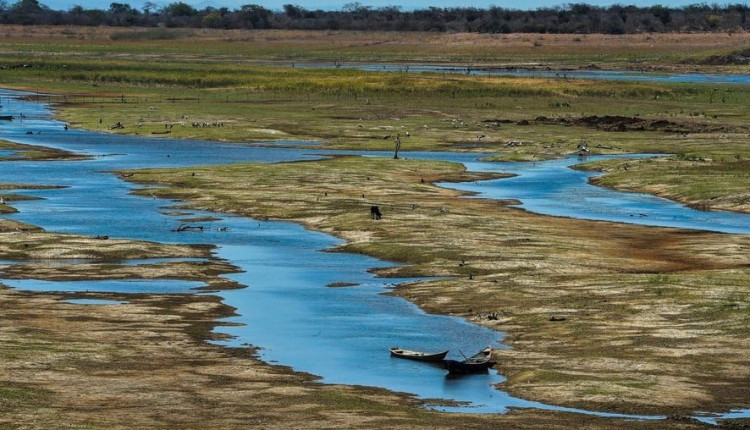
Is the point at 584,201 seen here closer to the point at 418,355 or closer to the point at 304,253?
the point at 304,253

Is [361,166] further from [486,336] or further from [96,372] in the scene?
[96,372]

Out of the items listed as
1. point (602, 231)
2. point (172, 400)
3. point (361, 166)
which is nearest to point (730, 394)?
point (172, 400)

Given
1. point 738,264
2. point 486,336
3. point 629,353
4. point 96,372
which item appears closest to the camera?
point 96,372

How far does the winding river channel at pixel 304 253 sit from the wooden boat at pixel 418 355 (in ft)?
0.83

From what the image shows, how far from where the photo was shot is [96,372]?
39219 mm

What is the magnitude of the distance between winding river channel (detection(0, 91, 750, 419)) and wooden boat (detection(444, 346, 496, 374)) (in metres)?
0.31

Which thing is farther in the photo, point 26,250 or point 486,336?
point 26,250

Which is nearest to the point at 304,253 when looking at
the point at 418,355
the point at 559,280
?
the point at 559,280

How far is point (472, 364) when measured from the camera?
4009 centimetres

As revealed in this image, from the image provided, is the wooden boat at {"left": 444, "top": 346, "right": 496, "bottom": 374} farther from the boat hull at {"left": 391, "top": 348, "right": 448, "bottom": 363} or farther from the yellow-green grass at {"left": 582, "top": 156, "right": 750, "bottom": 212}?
the yellow-green grass at {"left": 582, "top": 156, "right": 750, "bottom": 212}

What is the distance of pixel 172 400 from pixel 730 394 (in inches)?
580

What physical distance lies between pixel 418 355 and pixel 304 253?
2261 cm

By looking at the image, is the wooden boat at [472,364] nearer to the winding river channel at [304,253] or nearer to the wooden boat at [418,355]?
the winding river channel at [304,253]

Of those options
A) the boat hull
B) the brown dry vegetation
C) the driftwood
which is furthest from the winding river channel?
the brown dry vegetation
